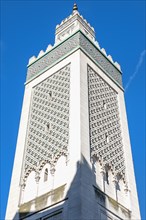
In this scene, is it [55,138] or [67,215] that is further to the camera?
[55,138]

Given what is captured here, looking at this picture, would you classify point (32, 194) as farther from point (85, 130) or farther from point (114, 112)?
point (114, 112)

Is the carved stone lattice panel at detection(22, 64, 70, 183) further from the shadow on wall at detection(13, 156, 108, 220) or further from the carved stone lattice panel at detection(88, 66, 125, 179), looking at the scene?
the shadow on wall at detection(13, 156, 108, 220)

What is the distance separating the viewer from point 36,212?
905cm

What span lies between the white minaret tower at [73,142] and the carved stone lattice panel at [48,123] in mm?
25

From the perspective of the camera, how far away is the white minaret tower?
8.83 metres

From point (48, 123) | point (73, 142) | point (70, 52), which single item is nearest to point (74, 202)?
point (73, 142)

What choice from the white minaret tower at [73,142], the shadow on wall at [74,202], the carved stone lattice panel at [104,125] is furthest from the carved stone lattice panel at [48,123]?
the shadow on wall at [74,202]

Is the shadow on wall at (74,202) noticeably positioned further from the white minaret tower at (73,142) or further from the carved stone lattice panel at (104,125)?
the carved stone lattice panel at (104,125)

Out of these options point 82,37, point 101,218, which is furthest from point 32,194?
point 82,37

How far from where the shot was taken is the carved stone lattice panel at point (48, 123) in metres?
10.0

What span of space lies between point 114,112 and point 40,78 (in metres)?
2.55

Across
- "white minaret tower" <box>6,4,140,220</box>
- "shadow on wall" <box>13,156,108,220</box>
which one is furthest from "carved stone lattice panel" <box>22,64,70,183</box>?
"shadow on wall" <box>13,156,108,220</box>

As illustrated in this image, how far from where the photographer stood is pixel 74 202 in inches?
324

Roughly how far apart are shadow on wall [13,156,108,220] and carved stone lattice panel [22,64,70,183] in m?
0.85
